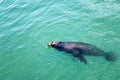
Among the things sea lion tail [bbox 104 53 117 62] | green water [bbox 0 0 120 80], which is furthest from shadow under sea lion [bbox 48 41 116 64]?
green water [bbox 0 0 120 80]

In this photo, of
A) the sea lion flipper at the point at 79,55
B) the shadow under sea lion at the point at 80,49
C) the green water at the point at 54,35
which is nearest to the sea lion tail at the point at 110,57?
the shadow under sea lion at the point at 80,49

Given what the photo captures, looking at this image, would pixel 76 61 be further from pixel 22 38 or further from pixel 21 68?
pixel 22 38

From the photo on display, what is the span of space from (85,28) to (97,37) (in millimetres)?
1235

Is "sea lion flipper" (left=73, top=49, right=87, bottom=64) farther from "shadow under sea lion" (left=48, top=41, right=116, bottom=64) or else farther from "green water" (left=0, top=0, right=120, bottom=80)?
"green water" (left=0, top=0, right=120, bottom=80)

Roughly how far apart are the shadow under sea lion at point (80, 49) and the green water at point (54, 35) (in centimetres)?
25

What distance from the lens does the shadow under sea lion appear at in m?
13.1

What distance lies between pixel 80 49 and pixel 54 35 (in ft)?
8.17

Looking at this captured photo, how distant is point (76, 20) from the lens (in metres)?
16.4

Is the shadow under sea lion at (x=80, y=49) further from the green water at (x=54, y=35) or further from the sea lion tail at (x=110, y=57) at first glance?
the green water at (x=54, y=35)

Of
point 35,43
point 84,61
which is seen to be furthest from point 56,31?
point 84,61

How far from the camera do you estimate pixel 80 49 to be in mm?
13609

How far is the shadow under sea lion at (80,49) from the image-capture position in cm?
1309

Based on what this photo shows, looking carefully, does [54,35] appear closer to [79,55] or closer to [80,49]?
[80,49]

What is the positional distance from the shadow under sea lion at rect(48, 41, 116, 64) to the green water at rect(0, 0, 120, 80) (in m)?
0.25
